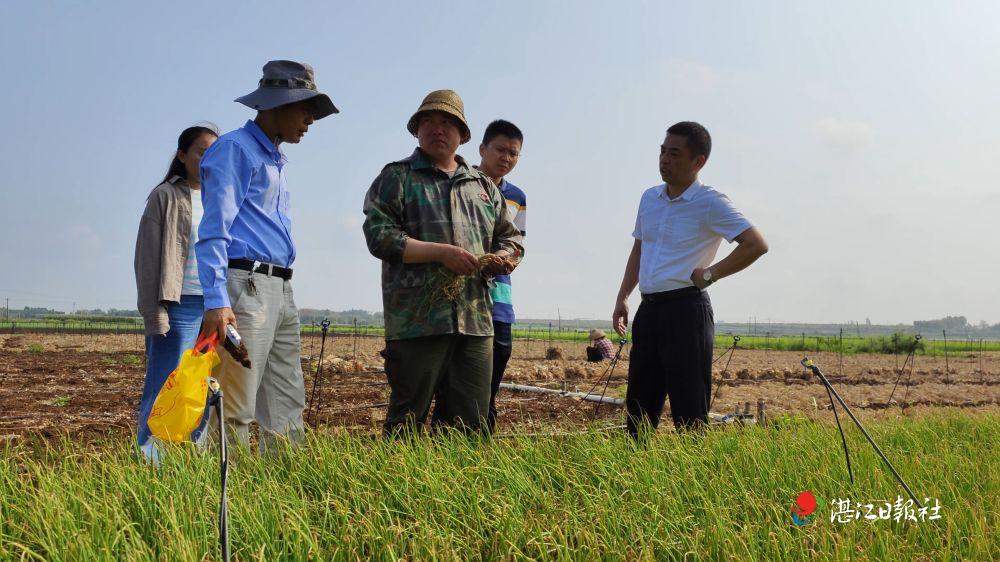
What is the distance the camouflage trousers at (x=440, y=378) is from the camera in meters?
2.78

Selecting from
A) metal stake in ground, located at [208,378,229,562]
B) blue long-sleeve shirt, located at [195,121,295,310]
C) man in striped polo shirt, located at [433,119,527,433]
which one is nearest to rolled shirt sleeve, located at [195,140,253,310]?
blue long-sleeve shirt, located at [195,121,295,310]

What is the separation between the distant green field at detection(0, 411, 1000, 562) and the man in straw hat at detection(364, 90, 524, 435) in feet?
Result: 0.75

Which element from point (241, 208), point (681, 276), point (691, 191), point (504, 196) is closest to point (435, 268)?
point (241, 208)

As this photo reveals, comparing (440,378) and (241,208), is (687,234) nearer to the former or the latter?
(440,378)

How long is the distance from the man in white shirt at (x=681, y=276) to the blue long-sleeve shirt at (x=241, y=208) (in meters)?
1.74

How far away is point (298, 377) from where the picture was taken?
2725 millimetres

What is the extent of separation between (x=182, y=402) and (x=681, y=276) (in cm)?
227

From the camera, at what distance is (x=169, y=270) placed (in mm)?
2869

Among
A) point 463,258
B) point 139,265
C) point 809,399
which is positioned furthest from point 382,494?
point 809,399

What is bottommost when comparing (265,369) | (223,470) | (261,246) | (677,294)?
(223,470)

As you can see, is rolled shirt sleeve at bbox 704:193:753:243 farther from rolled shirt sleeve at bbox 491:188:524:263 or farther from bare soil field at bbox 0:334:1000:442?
bare soil field at bbox 0:334:1000:442

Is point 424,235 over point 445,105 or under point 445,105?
under

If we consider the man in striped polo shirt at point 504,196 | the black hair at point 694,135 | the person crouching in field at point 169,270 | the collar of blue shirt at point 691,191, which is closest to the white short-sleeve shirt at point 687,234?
the collar of blue shirt at point 691,191

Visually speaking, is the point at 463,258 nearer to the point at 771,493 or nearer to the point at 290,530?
the point at 290,530
